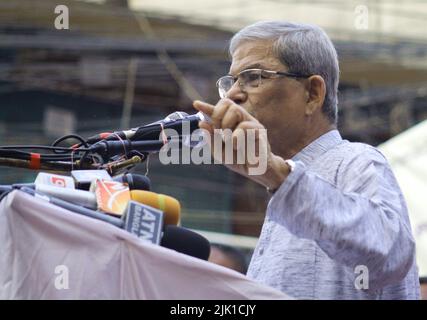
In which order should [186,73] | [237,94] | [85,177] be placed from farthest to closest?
[186,73] → [237,94] → [85,177]

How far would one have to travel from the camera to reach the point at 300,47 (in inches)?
107

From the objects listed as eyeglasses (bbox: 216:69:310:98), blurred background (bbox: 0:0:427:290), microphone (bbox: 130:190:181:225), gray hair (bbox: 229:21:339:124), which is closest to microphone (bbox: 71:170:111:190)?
microphone (bbox: 130:190:181:225)

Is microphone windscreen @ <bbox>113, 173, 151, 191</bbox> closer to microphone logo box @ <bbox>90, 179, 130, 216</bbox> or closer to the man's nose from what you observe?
microphone logo box @ <bbox>90, 179, 130, 216</bbox>

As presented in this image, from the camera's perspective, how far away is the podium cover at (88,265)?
1.95 metres

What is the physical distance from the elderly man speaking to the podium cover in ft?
0.79

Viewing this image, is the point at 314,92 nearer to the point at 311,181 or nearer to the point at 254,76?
the point at 254,76

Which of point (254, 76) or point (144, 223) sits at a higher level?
point (254, 76)

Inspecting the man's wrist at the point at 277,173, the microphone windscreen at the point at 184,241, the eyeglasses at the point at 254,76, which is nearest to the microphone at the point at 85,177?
the microphone windscreen at the point at 184,241

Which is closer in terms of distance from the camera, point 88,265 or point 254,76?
point 88,265

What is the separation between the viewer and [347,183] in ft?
7.99

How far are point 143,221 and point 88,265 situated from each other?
14 centimetres

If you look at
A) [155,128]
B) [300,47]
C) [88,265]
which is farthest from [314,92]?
[88,265]

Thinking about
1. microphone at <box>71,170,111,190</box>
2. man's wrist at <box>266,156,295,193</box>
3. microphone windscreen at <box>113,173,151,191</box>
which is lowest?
microphone windscreen at <box>113,173,151,191</box>

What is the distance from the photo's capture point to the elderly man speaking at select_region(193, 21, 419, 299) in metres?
2.15
